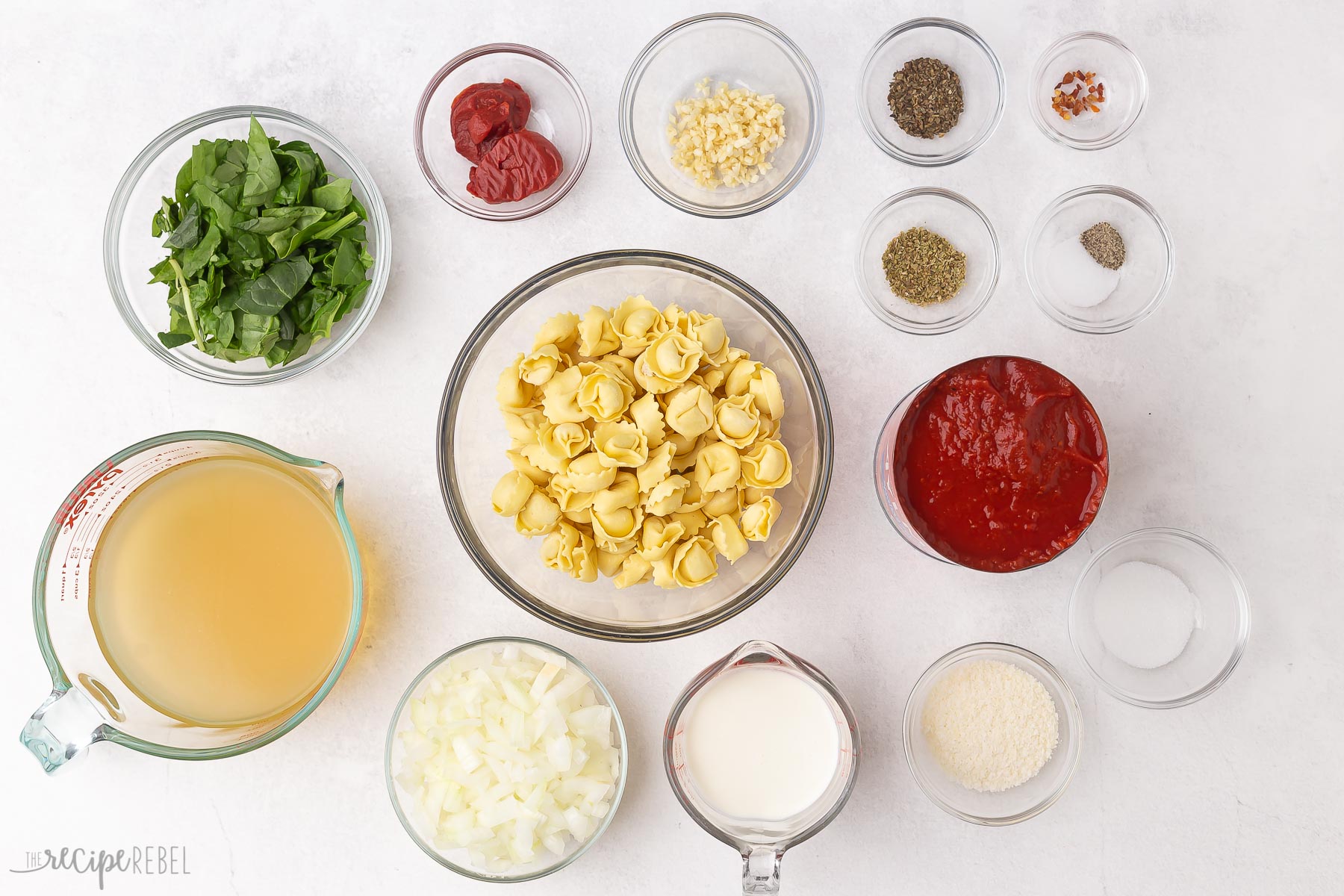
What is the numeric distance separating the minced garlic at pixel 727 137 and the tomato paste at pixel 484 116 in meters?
0.33

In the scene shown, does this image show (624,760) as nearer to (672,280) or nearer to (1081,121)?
(672,280)

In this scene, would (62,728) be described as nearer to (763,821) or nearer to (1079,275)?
(763,821)

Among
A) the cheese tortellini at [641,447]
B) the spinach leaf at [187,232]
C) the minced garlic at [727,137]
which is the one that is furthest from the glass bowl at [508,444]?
the spinach leaf at [187,232]

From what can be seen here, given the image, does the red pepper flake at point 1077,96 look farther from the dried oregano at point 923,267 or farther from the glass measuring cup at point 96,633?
the glass measuring cup at point 96,633

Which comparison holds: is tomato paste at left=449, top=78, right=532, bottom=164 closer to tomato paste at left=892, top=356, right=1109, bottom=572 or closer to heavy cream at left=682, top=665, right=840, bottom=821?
tomato paste at left=892, top=356, right=1109, bottom=572

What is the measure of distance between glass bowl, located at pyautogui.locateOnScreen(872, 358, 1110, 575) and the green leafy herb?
3.49ft

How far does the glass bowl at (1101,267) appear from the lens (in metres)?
1.69

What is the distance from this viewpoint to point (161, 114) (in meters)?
1.69

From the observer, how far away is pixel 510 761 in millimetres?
1480

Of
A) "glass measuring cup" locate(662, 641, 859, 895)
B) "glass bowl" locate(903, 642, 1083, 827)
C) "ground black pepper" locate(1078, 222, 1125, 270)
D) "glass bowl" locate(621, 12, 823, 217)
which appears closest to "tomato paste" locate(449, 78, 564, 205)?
"glass bowl" locate(621, 12, 823, 217)

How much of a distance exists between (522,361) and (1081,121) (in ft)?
4.26

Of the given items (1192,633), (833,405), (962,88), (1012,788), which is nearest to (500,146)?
(833,405)

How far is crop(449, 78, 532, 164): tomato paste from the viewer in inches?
63.6

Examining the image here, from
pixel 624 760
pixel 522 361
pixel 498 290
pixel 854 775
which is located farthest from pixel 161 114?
pixel 854 775
